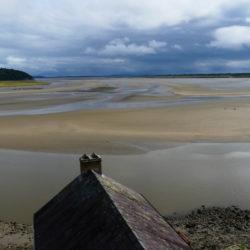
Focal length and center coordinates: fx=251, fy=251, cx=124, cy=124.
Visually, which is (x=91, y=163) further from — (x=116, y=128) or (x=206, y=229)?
(x=116, y=128)

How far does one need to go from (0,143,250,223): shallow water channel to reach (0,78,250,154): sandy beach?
76.7 inches

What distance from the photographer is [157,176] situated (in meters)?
13.8

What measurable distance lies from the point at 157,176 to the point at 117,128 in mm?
11534

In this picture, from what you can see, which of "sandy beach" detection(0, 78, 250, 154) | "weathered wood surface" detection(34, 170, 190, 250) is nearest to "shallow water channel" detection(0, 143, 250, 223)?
"sandy beach" detection(0, 78, 250, 154)

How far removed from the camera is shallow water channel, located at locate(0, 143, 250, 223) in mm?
11281

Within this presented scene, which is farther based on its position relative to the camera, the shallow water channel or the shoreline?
the shallow water channel

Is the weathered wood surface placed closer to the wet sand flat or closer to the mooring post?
the mooring post

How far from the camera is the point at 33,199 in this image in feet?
38.4

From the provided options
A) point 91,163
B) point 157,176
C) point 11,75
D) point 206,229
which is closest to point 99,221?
point 91,163

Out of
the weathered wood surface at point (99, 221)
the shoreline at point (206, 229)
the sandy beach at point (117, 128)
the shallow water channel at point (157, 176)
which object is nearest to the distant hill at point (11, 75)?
the sandy beach at point (117, 128)

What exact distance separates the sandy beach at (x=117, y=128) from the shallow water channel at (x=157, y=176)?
195cm

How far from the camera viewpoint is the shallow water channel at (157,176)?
11281mm

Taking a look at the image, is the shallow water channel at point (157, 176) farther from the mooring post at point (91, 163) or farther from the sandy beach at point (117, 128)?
the mooring post at point (91, 163)

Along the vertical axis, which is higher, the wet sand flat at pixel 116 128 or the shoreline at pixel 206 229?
the wet sand flat at pixel 116 128
